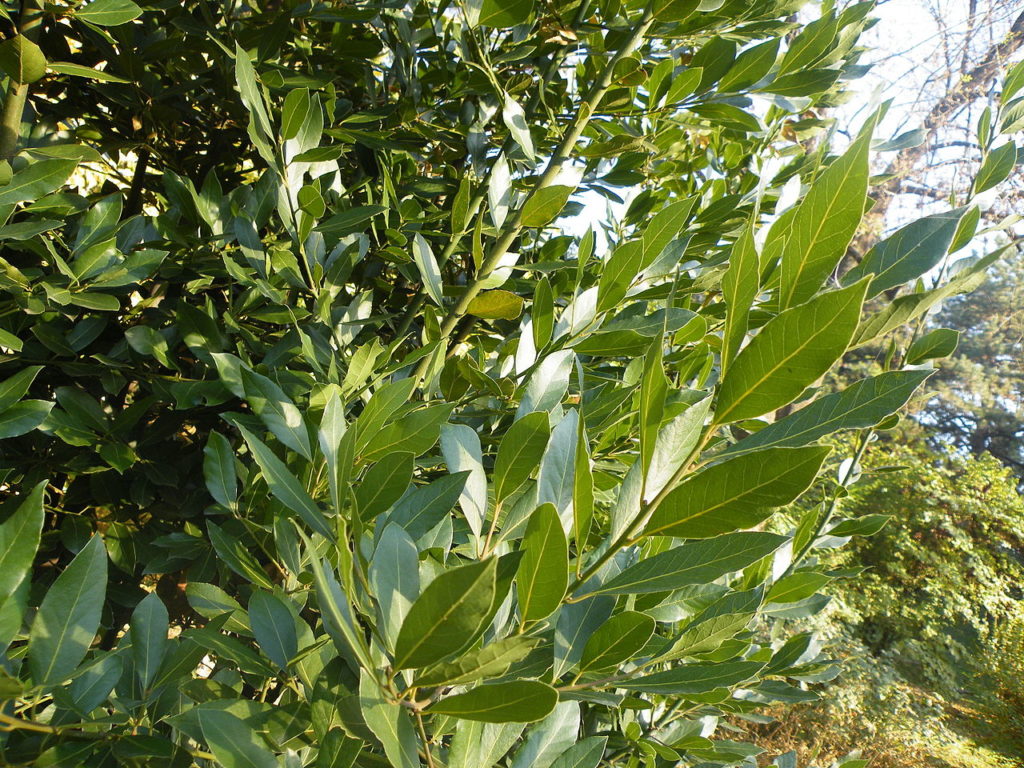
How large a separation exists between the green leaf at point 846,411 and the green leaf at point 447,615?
0.18 meters

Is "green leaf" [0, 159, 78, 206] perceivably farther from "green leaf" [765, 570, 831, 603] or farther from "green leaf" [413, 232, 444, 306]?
"green leaf" [765, 570, 831, 603]

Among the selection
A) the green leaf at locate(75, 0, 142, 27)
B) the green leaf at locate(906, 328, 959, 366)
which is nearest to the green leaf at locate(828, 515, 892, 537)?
the green leaf at locate(906, 328, 959, 366)

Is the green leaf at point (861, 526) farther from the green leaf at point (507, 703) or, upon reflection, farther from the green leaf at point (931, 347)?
the green leaf at point (507, 703)

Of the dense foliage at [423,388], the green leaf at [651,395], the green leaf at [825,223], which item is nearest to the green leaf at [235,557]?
the dense foliage at [423,388]

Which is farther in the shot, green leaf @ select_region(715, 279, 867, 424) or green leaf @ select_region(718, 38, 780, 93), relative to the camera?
green leaf @ select_region(718, 38, 780, 93)

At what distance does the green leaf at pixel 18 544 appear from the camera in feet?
1.36

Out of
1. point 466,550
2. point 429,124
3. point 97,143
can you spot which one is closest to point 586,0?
point 429,124

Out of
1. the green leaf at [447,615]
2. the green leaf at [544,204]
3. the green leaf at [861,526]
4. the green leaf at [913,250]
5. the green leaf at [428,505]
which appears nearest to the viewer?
the green leaf at [447,615]

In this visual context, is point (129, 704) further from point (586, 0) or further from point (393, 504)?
point (586, 0)

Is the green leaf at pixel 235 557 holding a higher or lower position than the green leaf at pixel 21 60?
lower

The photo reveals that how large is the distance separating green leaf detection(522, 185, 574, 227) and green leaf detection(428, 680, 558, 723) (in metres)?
0.54

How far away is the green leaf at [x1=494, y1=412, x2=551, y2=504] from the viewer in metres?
0.50

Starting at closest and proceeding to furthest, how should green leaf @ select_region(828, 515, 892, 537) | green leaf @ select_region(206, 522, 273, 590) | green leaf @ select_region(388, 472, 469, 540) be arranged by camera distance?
green leaf @ select_region(388, 472, 469, 540) → green leaf @ select_region(206, 522, 273, 590) → green leaf @ select_region(828, 515, 892, 537)

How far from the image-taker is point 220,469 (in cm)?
70
